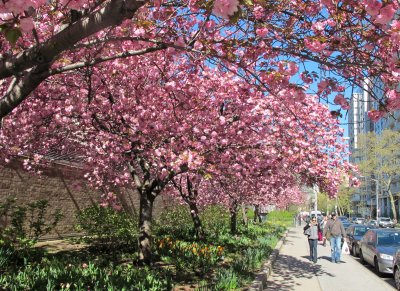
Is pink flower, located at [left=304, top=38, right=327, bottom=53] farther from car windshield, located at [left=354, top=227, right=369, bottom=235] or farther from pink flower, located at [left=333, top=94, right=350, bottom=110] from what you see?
car windshield, located at [left=354, top=227, right=369, bottom=235]

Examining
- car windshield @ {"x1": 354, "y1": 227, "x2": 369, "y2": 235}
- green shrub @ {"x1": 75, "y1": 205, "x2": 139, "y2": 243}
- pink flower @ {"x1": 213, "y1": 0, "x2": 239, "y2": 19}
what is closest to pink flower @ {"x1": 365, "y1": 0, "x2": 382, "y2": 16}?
pink flower @ {"x1": 213, "y1": 0, "x2": 239, "y2": 19}

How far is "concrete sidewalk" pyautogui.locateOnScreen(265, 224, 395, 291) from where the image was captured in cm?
1020

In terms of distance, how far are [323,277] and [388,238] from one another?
399 centimetres

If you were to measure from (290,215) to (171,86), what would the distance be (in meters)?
53.5

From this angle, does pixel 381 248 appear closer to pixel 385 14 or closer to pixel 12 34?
pixel 385 14

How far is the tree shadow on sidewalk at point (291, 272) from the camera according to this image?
10123 millimetres

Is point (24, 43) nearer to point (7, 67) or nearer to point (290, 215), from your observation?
point (7, 67)

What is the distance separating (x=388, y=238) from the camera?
14383 mm

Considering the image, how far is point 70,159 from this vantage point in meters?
17.1

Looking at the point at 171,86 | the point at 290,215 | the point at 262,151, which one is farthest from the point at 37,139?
the point at 290,215

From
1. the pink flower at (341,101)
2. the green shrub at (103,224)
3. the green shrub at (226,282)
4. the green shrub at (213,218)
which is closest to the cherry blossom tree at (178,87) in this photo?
the pink flower at (341,101)

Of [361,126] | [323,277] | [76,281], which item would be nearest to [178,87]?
[76,281]

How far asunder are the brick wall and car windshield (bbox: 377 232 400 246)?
1002 centimetres

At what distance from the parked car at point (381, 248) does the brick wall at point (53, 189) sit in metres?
9.42
